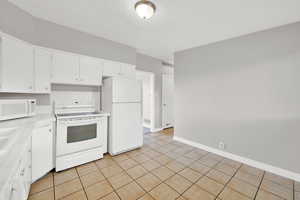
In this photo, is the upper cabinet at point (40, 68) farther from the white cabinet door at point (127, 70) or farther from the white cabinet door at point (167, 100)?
the white cabinet door at point (167, 100)

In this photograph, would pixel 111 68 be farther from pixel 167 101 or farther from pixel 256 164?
pixel 256 164

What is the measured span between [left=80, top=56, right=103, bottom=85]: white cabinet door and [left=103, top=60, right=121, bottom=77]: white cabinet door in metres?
0.11

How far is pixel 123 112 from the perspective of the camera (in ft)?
8.96

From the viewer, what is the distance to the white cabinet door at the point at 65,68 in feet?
7.05

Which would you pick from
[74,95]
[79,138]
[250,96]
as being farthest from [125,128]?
[250,96]

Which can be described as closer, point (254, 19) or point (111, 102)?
point (254, 19)

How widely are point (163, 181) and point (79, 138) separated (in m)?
1.64

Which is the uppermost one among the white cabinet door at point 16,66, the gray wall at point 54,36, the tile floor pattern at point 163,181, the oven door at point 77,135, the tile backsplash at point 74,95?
the gray wall at point 54,36

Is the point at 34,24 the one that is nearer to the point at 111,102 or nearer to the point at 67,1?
the point at 67,1

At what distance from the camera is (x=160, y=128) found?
181 inches

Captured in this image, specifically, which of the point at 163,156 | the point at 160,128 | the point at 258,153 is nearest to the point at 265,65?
the point at 258,153

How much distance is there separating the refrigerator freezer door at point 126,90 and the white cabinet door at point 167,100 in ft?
6.22

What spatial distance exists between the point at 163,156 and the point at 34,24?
3.49 m

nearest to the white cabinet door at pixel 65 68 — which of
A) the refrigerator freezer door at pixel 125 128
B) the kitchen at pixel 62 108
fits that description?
the kitchen at pixel 62 108
